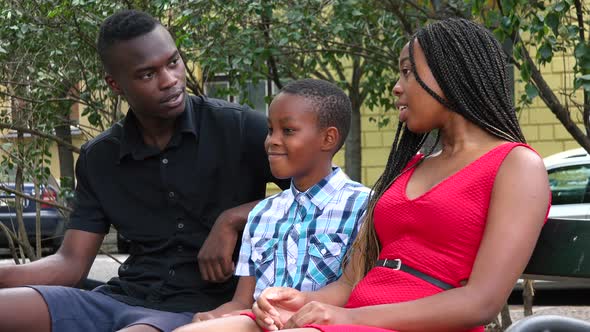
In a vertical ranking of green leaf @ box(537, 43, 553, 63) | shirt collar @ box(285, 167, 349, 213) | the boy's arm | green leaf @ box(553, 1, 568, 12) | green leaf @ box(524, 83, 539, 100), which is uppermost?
green leaf @ box(553, 1, 568, 12)

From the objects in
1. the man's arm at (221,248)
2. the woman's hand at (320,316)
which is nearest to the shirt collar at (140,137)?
the man's arm at (221,248)

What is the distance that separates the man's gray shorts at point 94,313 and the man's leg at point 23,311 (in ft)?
0.07

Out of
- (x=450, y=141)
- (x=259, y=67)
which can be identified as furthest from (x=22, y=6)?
(x=450, y=141)

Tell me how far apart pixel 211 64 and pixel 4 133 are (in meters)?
1.65

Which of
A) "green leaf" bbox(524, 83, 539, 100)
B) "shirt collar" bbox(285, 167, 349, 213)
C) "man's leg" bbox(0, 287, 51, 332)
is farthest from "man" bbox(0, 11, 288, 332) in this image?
"green leaf" bbox(524, 83, 539, 100)

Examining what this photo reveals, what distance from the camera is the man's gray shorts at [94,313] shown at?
3.33 m

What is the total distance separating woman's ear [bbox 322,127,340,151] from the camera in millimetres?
3332

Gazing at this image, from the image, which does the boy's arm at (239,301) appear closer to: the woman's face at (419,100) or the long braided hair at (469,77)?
the long braided hair at (469,77)

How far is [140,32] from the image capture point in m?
3.66

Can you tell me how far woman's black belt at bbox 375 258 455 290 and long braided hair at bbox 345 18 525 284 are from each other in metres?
0.12

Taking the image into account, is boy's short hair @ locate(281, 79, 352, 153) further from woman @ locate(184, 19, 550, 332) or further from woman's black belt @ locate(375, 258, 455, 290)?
woman's black belt @ locate(375, 258, 455, 290)

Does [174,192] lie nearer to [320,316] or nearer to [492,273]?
[320,316]

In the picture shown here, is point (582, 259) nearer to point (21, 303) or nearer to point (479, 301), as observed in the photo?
point (479, 301)

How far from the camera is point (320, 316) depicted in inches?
107
